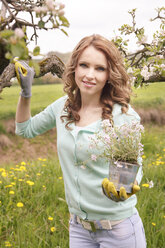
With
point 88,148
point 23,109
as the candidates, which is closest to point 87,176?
point 88,148

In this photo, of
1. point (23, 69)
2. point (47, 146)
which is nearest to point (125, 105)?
point (23, 69)

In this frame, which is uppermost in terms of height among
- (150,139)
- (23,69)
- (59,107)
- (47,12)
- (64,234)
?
(47,12)

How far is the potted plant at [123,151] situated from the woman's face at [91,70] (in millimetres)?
301

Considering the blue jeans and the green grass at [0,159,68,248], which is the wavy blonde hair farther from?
the green grass at [0,159,68,248]

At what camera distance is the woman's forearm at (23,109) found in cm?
173

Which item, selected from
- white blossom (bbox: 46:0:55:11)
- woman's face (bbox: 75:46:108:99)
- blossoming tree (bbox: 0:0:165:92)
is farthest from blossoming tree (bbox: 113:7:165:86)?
white blossom (bbox: 46:0:55:11)

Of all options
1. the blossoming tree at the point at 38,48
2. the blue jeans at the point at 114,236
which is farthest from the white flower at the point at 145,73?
the blue jeans at the point at 114,236

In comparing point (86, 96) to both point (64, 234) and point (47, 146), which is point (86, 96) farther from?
point (47, 146)

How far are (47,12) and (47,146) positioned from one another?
749 centimetres

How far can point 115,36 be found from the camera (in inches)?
118

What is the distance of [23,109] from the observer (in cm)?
177

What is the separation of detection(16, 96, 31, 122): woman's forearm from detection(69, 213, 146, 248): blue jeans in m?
0.71

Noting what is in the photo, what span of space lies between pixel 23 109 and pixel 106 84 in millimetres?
553

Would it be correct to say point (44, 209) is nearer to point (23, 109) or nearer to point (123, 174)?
point (23, 109)
